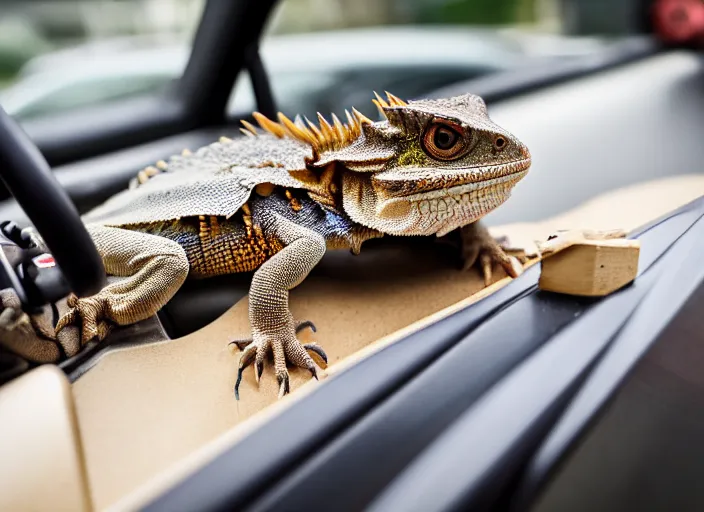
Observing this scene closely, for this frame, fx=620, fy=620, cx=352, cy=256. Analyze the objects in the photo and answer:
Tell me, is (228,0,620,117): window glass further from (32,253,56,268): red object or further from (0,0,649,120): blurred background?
(32,253,56,268): red object

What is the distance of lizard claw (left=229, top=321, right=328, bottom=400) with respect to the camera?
0.72 m

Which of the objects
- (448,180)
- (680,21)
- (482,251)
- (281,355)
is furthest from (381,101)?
(680,21)

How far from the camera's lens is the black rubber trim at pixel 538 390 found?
0.63 m

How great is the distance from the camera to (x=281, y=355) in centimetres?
74

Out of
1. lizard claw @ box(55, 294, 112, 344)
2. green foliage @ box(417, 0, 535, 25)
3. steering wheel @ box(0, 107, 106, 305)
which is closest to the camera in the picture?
steering wheel @ box(0, 107, 106, 305)

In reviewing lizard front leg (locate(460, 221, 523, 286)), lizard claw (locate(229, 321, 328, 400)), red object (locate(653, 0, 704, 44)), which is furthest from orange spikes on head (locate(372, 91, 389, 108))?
red object (locate(653, 0, 704, 44))

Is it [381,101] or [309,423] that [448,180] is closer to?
[381,101]

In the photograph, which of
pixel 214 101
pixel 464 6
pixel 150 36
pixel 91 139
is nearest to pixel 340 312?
pixel 214 101

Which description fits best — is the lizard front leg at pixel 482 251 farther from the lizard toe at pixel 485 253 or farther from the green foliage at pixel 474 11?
the green foliage at pixel 474 11

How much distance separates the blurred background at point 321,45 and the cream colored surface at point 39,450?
2.08ft

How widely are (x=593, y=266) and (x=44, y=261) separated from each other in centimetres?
63

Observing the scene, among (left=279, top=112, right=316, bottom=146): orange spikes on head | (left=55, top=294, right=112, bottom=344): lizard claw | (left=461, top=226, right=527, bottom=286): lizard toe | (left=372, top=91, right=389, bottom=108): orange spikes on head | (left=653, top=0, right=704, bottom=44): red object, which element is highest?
(left=372, top=91, right=389, bottom=108): orange spikes on head

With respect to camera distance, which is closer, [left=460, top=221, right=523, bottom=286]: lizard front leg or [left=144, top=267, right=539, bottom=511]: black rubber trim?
[left=144, top=267, right=539, bottom=511]: black rubber trim

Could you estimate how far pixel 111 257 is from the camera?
0.75 m
